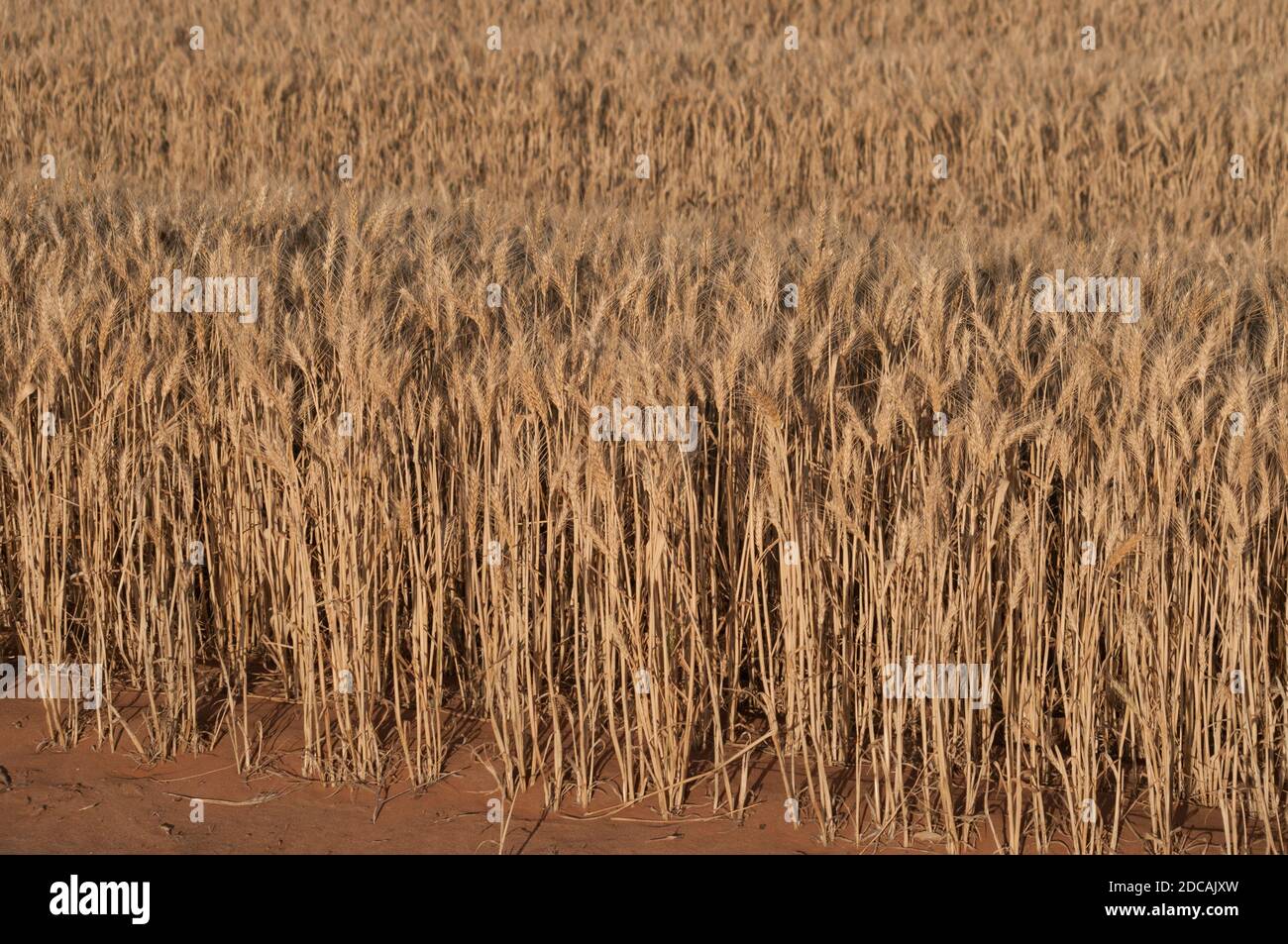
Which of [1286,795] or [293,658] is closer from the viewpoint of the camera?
[1286,795]

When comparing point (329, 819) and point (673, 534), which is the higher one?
point (673, 534)

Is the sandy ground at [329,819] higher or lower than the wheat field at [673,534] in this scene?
lower

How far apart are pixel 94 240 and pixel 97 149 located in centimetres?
473

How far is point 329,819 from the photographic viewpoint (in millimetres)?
2807

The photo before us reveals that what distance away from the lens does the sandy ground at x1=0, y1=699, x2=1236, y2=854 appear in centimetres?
271

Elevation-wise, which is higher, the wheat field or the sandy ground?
the wheat field

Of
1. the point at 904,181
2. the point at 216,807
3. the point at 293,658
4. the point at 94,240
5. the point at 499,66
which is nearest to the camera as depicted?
the point at 216,807

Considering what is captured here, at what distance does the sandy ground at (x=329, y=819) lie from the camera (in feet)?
8.88

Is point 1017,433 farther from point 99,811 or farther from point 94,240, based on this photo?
point 94,240

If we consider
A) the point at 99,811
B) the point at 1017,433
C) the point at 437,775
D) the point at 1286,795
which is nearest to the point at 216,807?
the point at 99,811

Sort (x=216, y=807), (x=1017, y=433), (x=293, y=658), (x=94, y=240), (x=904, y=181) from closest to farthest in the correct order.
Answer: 1. (x=1017, y=433)
2. (x=216, y=807)
3. (x=293, y=658)
4. (x=94, y=240)
5. (x=904, y=181)

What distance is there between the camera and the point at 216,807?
9.32 ft

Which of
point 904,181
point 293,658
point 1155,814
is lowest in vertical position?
point 1155,814

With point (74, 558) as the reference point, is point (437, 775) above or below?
below
